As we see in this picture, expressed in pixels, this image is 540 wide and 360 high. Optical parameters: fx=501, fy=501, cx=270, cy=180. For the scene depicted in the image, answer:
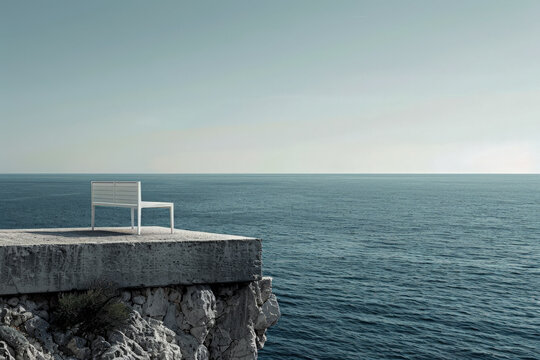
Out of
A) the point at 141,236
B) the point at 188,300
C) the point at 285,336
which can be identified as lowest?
the point at 285,336

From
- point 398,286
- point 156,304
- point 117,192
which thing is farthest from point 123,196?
point 398,286

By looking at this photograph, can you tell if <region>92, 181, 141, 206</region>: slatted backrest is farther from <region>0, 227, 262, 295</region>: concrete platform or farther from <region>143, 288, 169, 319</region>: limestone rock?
<region>143, 288, 169, 319</region>: limestone rock

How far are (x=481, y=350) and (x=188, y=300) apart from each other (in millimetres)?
15458

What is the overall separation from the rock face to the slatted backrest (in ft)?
7.42

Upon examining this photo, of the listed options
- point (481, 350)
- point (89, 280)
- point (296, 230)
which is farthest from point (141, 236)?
point (296, 230)

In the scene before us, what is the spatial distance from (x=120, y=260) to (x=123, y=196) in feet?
7.66

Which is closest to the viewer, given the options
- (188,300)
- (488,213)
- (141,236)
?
(188,300)

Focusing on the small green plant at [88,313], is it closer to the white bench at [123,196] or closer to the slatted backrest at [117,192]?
the white bench at [123,196]

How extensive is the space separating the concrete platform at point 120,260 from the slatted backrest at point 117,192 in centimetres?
77

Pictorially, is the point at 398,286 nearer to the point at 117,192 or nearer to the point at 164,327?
the point at 117,192

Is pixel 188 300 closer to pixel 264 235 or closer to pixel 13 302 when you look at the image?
pixel 13 302

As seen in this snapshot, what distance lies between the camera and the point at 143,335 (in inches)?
346

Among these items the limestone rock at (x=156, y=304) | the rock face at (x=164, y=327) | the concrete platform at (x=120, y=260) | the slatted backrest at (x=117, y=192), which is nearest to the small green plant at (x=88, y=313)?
the rock face at (x=164, y=327)

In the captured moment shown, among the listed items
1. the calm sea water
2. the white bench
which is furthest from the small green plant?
the calm sea water
